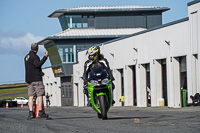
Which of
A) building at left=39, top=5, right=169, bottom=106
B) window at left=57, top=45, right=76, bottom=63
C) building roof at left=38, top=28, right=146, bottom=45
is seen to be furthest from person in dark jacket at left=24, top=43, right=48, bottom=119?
building roof at left=38, top=28, right=146, bottom=45

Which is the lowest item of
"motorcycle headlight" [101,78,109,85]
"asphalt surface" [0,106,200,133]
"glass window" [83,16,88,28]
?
"asphalt surface" [0,106,200,133]

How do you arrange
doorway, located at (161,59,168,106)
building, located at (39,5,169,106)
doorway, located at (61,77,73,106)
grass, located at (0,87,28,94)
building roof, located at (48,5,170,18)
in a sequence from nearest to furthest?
doorway, located at (161,59,168,106) < doorway, located at (61,77,73,106) < building, located at (39,5,169,106) < building roof, located at (48,5,170,18) < grass, located at (0,87,28,94)

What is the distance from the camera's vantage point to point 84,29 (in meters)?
64.4

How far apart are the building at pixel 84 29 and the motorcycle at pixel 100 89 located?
47992mm

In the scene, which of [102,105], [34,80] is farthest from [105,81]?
[34,80]

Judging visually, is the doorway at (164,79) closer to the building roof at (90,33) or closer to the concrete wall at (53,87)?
the building roof at (90,33)

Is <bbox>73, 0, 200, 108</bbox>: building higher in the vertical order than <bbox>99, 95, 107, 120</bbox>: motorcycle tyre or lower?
higher

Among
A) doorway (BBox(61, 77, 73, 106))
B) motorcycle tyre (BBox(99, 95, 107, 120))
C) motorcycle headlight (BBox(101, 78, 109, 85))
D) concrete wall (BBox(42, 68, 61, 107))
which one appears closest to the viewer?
motorcycle tyre (BBox(99, 95, 107, 120))

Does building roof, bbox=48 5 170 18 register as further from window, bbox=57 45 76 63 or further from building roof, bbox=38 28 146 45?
window, bbox=57 45 76 63

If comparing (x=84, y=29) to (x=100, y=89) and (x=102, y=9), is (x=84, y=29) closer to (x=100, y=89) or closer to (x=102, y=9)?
(x=102, y=9)

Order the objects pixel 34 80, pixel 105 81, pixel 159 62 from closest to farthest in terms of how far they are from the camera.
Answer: pixel 105 81, pixel 34 80, pixel 159 62

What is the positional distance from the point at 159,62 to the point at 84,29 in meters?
34.5

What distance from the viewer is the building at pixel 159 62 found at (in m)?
25.6

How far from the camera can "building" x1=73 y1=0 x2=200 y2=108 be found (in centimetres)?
2559
